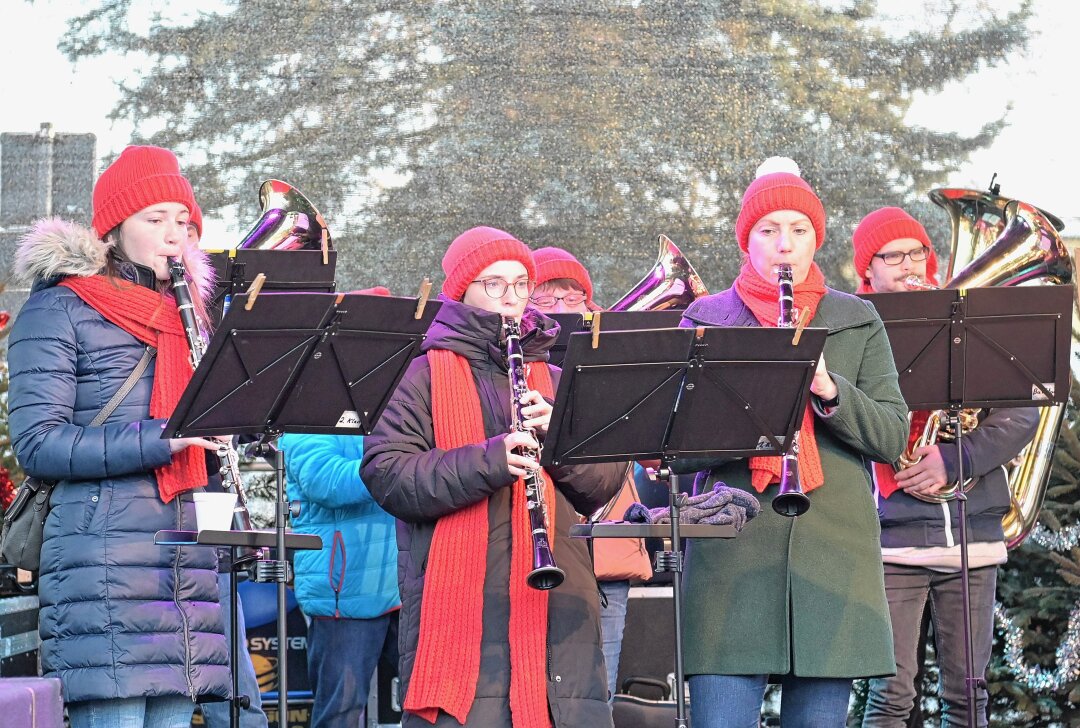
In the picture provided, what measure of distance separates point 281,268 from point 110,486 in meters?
1.38

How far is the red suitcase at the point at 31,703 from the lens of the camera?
325cm

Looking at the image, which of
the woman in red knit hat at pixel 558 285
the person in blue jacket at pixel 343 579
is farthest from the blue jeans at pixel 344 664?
the woman in red knit hat at pixel 558 285

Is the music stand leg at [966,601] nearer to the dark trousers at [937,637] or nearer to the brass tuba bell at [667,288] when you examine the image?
the dark trousers at [937,637]

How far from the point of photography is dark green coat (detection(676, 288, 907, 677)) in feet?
12.0

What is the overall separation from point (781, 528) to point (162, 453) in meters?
1.67

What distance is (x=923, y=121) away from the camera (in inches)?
334

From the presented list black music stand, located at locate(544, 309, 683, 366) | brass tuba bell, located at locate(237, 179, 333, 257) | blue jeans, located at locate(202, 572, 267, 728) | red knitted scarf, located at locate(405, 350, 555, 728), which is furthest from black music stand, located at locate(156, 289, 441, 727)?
brass tuba bell, located at locate(237, 179, 333, 257)

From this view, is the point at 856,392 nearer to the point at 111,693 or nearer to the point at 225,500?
the point at 225,500

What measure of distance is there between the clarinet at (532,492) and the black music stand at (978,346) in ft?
5.11

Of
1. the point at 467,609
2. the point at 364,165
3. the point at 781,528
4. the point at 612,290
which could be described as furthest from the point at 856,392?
the point at 364,165

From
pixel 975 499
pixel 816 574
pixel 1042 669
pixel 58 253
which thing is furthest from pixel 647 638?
pixel 58 253

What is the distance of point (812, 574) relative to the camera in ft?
12.2

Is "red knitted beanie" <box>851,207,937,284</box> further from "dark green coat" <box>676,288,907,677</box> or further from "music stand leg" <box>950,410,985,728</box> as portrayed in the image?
"dark green coat" <box>676,288,907,677</box>

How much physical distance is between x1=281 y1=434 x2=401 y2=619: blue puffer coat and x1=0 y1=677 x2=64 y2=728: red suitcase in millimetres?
1737
